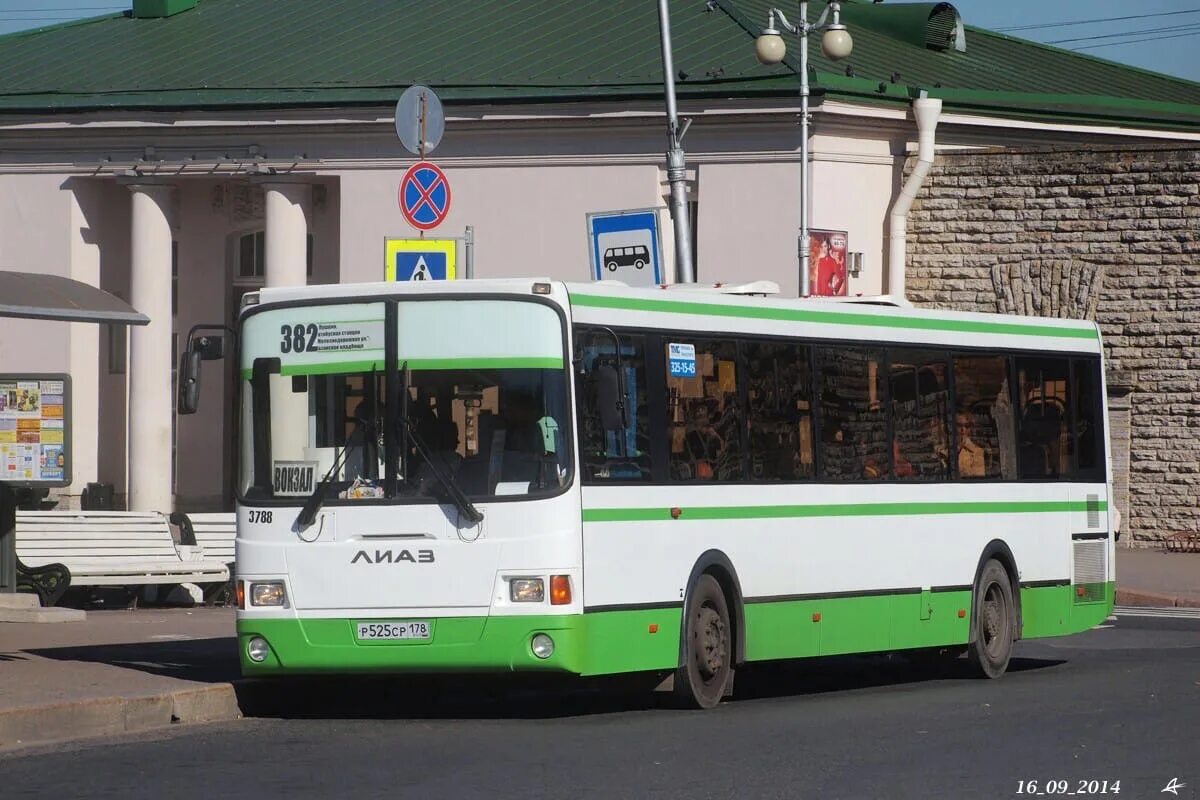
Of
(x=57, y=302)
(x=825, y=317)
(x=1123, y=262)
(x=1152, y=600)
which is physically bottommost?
(x=1152, y=600)

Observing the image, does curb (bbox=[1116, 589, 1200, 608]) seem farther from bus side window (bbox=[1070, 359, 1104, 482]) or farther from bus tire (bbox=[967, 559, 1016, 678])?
bus tire (bbox=[967, 559, 1016, 678])

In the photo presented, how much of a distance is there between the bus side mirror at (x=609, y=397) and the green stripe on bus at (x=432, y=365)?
0.93 ft

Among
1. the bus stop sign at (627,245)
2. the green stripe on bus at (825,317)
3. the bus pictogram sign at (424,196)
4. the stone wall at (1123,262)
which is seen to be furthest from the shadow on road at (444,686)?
the stone wall at (1123,262)

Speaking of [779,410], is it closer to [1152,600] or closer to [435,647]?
[435,647]

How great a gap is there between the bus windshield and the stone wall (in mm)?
21144

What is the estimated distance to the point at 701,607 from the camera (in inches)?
547

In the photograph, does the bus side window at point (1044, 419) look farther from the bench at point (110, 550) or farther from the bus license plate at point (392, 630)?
the bench at point (110, 550)

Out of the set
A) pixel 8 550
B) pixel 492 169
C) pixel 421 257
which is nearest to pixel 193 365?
pixel 421 257

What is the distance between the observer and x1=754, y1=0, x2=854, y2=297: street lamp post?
90.6 feet

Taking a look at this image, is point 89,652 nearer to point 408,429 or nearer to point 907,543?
point 408,429

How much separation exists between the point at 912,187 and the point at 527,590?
2154cm

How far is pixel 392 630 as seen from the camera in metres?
12.9

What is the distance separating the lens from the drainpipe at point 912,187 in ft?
109

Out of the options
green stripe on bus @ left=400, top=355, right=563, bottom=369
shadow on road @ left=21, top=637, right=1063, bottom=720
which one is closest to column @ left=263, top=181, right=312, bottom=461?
shadow on road @ left=21, top=637, right=1063, bottom=720
